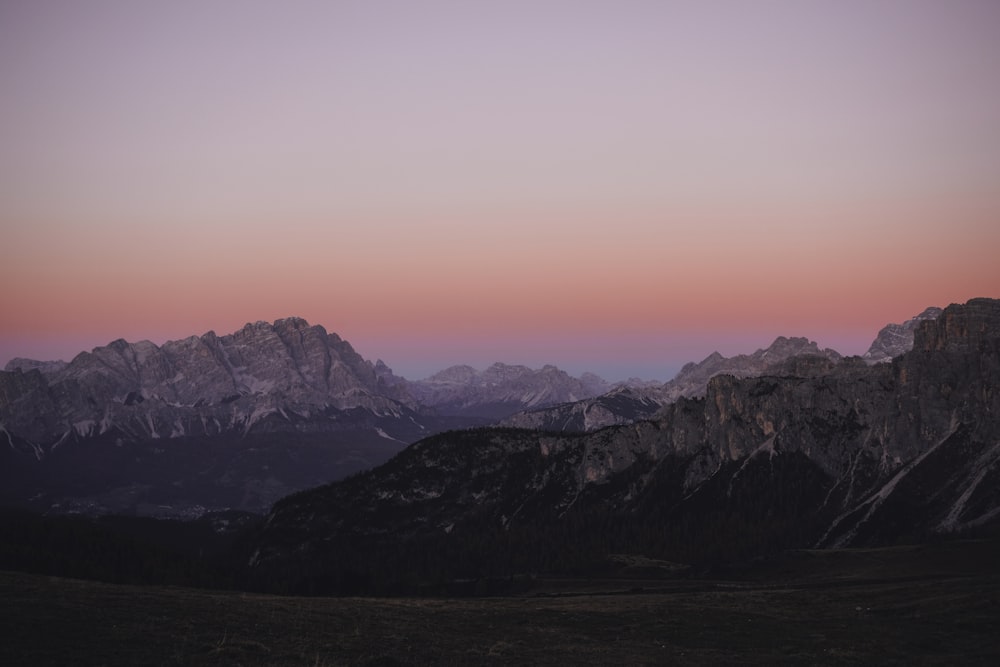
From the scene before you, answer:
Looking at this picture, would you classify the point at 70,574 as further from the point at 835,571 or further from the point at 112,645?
the point at 835,571

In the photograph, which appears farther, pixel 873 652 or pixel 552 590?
pixel 552 590

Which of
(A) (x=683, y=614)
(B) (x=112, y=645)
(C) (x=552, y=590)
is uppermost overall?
(B) (x=112, y=645)

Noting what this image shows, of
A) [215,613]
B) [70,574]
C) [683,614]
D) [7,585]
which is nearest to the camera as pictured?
[215,613]

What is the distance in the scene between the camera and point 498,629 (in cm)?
8400

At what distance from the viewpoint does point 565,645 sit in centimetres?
7475

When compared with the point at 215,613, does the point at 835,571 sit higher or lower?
lower

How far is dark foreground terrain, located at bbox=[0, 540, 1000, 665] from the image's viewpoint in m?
63.9

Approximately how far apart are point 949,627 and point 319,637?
57.3 m

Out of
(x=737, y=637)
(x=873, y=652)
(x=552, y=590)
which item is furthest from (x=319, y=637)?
(x=552, y=590)

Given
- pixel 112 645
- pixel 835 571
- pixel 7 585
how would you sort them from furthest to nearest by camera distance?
pixel 835 571
pixel 7 585
pixel 112 645

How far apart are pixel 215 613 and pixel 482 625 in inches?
1047

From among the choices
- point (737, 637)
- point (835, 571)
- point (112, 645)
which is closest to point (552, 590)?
point (835, 571)

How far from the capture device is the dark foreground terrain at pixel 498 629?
6388 cm

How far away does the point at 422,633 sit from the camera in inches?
3071
